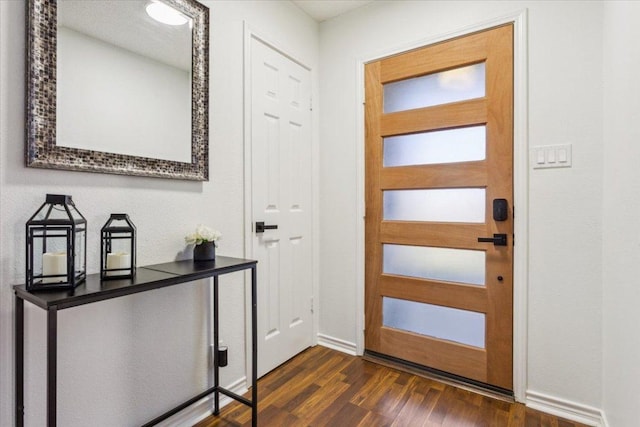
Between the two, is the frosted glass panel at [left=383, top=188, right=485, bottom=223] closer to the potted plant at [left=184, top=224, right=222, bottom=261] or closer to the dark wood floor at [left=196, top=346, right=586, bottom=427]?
the dark wood floor at [left=196, top=346, right=586, bottom=427]

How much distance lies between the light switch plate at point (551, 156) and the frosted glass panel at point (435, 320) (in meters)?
1.00

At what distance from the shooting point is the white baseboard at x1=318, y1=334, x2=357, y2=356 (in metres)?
2.58

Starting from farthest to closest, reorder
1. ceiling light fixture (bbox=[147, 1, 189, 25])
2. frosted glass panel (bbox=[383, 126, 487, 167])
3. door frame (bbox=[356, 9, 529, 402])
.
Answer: frosted glass panel (bbox=[383, 126, 487, 167]) < door frame (bbox=[356, 9, 529, 402]) < ceiling light fixture (bbox=[147, 1, 189, 25])

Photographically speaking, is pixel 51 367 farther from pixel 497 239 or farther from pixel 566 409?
pixel 566 409

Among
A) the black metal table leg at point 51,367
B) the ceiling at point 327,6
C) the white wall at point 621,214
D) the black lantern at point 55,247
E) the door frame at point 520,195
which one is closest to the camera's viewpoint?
the black metal table leg at point 51,367

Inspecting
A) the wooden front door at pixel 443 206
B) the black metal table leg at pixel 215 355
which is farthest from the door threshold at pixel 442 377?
the black metal table leg at pixel 215 355

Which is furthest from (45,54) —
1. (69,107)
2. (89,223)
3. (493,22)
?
(493,22)

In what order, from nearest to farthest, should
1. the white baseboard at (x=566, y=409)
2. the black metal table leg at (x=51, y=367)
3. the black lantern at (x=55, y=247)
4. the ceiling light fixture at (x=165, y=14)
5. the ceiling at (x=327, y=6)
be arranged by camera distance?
1. the black metal table leg at (x=51, y=367)
2. the black lantern at (x=55, y=247)
3. the ceiling light fixture at (x=165, y=14)
4. the white baseboard at (x=566, y=409)
5. the ceiling at (x=327, y=6)

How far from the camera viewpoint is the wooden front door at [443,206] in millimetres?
1987

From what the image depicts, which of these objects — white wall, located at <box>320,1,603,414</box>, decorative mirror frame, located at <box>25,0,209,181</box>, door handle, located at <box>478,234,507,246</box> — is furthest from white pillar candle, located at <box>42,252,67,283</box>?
white wall, located at <box>320,1,603,414</box>

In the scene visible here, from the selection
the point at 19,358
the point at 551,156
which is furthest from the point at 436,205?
the point at 19,358

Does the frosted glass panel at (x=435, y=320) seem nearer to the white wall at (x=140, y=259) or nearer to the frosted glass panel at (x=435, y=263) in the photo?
the frosted glass panel at (x=435, y=263)

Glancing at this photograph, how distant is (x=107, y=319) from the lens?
1.40m

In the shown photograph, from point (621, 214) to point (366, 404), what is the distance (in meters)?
1.62
